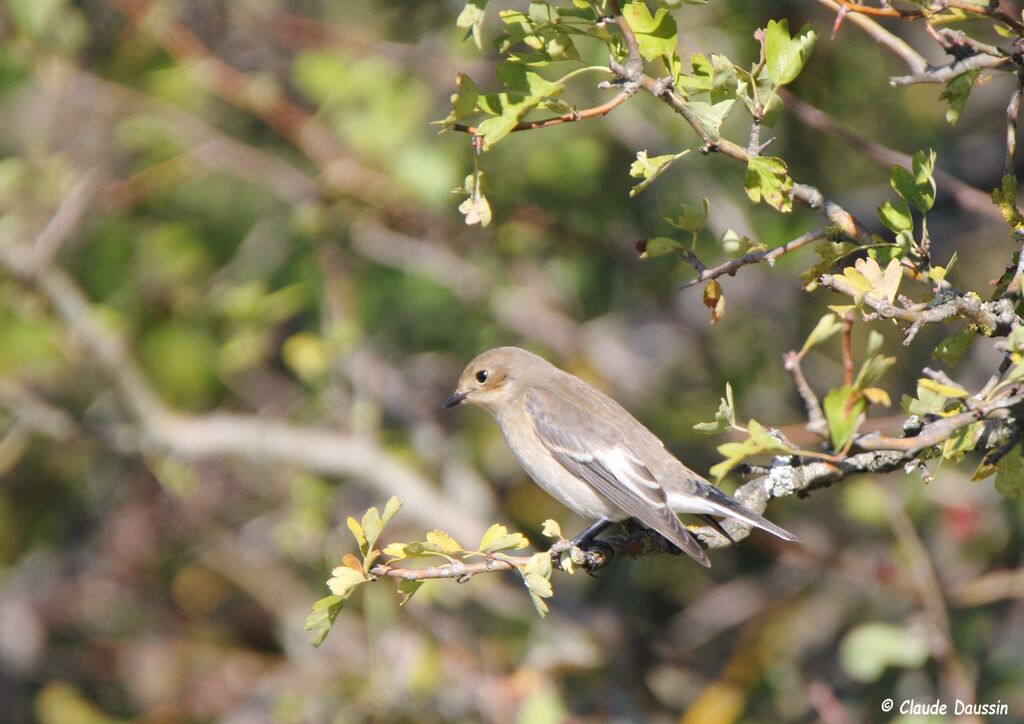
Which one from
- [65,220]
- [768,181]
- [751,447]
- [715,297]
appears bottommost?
[65,220]

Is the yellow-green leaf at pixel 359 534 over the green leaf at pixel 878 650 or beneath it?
over

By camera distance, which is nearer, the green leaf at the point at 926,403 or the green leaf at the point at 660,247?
the green leaf at the point at 926,403

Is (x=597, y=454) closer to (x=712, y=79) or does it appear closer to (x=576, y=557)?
(x=576, y=557)

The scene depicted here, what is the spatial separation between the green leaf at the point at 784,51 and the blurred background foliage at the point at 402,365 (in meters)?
2.65

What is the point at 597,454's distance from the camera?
4133 mm

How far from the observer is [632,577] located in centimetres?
579

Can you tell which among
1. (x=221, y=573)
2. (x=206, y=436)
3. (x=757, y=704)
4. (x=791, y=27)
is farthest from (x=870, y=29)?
(x=221, y=573)

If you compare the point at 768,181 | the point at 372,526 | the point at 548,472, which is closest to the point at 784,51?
the point at 768,181

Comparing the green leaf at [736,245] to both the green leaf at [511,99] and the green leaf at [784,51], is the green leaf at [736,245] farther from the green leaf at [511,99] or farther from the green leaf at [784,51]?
the green leaf at [511,99]

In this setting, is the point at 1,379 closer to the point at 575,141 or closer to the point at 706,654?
the point at 575,141

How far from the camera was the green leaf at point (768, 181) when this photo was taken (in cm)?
223

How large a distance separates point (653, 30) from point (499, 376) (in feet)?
8.47

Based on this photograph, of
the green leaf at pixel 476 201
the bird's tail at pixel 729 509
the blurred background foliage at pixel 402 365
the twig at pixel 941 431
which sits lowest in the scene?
the blurred background foliage at pixel 402 365

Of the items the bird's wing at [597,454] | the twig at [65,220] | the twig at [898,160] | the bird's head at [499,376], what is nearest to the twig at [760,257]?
the twig at [898,160]
